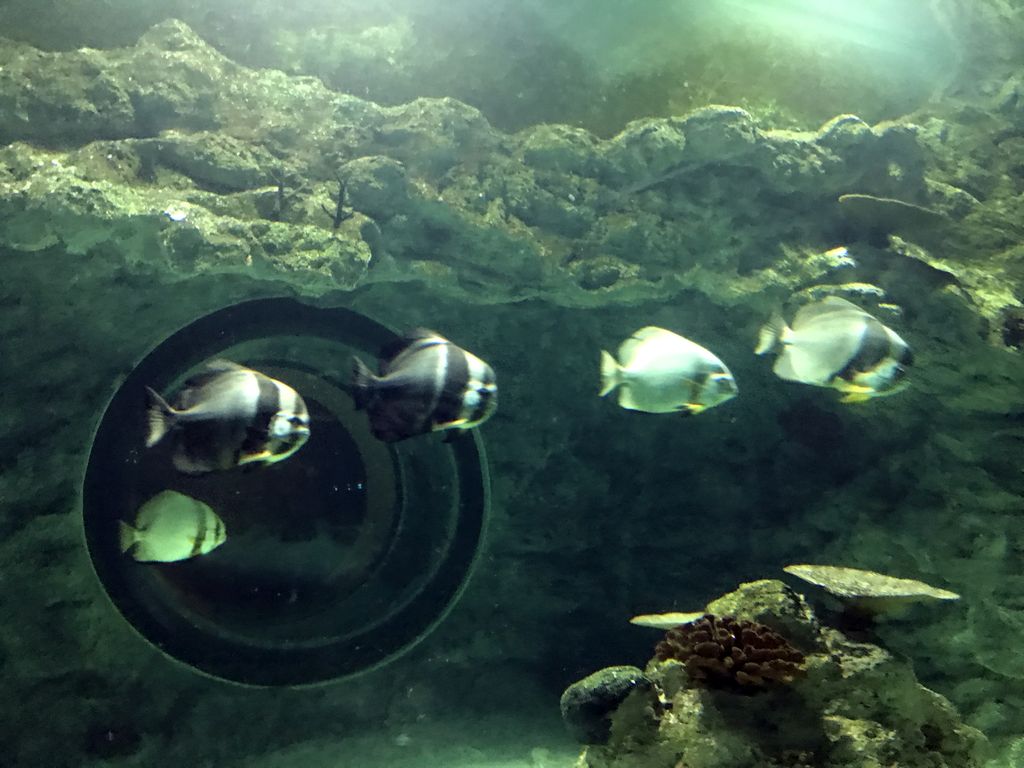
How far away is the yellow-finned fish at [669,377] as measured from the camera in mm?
4043

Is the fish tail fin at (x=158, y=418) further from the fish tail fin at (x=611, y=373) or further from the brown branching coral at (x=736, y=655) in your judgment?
the brown branching coral at (x=736, y=655)

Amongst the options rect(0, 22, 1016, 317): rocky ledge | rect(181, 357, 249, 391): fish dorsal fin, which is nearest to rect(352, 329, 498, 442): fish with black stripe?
rect(181, 357, 249, 391): fish dorsal fin

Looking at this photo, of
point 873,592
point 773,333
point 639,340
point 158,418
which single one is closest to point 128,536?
point 158,418

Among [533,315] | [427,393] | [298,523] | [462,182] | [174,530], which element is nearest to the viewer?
[427,393]

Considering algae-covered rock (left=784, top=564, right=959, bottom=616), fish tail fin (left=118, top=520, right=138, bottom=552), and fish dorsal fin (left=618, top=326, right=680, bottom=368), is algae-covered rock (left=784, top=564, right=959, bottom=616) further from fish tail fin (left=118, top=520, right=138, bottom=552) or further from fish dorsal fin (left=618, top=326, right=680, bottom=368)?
fish tail fin (left=118, top=520, right=138, bottom=552)

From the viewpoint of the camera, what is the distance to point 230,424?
3432 mm

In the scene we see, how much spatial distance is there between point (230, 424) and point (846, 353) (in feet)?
11.5

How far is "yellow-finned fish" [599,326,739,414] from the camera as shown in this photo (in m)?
4.04

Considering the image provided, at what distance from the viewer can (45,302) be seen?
15.8 feet

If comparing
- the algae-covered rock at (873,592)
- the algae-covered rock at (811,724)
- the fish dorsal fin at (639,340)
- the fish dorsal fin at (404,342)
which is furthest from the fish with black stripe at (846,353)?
the fish dorsal fin at (404,342)

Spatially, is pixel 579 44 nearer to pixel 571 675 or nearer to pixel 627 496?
pixel 627 496

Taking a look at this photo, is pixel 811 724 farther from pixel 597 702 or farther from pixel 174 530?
pixel 174 530

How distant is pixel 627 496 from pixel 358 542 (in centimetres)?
259

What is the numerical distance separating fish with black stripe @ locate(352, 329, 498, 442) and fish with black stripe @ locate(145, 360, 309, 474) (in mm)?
391
